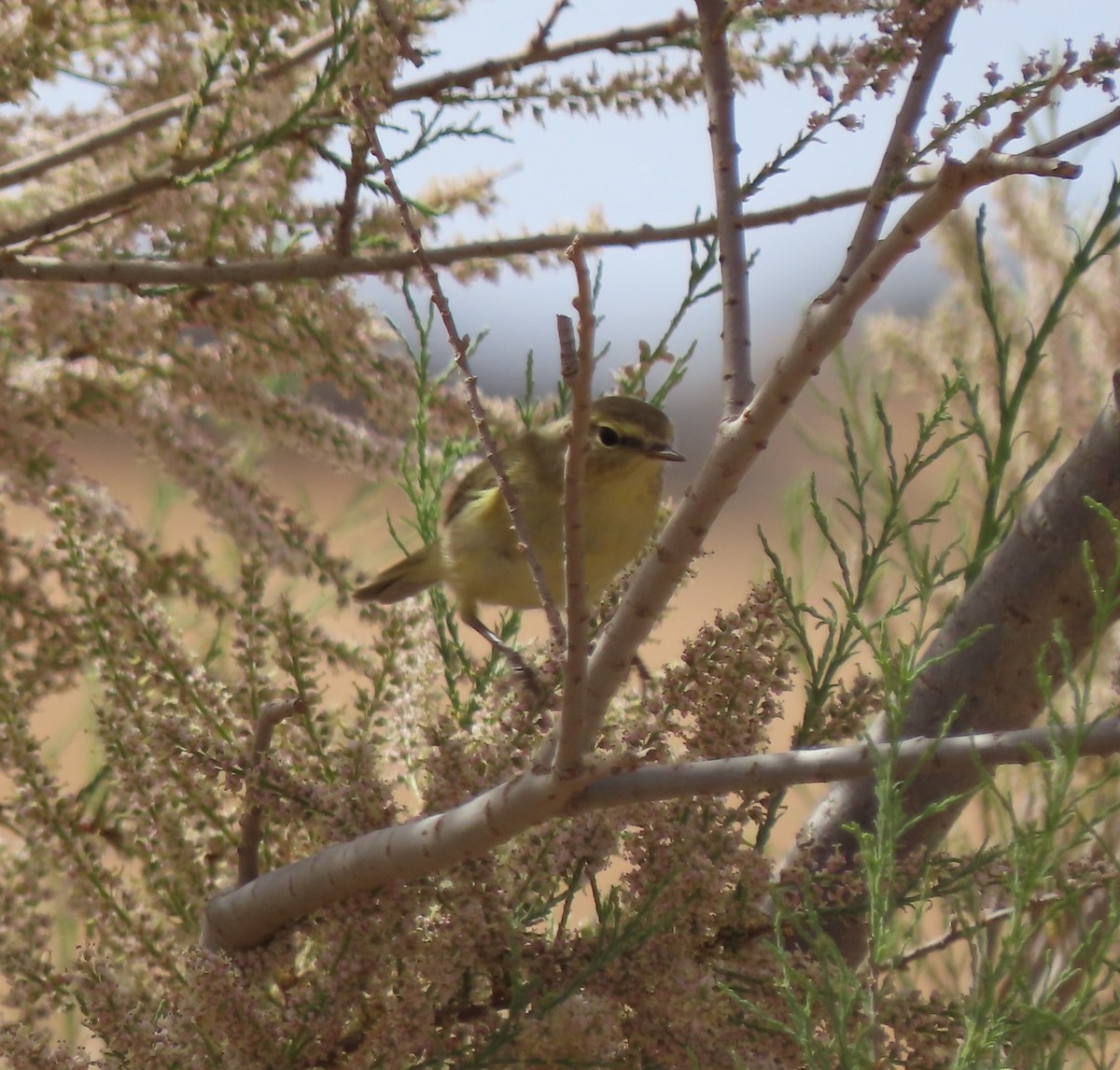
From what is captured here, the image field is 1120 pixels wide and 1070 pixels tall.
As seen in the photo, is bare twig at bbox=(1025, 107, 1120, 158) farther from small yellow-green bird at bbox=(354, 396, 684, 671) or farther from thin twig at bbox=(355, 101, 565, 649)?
small yellow-green bird at bbox=(354, 396, 684, 671)

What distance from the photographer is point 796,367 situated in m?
0.67

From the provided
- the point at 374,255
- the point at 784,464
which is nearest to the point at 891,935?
the point at 374,255

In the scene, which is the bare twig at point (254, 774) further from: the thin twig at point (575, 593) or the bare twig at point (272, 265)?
the bare twig at point (272, 265)

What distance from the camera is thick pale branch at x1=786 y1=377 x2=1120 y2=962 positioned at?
0.99 meters

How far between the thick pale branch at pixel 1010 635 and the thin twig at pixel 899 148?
0.28 m

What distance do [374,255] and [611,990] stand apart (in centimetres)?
71

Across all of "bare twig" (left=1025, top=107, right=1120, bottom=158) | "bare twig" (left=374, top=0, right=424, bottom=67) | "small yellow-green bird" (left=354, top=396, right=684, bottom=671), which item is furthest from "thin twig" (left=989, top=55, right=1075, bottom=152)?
"small yellow-green bird" (left=354, top=396, right=684, bottom=671)

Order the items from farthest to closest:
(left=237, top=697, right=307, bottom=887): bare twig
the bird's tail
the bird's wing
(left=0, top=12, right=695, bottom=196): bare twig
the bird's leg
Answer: the bird's tail
the bird's wing
(left=0, top=12, right=695, bottom=196): bare twig
the bird's leg
(left=237, top=697, right=307, bottom=887): bare twig

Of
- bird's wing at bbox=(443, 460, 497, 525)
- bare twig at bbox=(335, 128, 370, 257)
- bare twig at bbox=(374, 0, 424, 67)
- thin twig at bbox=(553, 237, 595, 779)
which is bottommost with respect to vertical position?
thin twig at bbox=(553, 237, 595, 779)

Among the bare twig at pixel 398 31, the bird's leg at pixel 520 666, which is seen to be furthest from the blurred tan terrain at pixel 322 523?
the bare twig at pixel 398 31

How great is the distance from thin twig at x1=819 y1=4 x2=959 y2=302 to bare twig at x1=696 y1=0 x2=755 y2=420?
81mm

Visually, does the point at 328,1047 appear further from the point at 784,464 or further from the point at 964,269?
the point at 784,464

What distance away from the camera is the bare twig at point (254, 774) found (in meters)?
0.89

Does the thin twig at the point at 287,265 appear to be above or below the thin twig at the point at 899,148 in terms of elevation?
above
